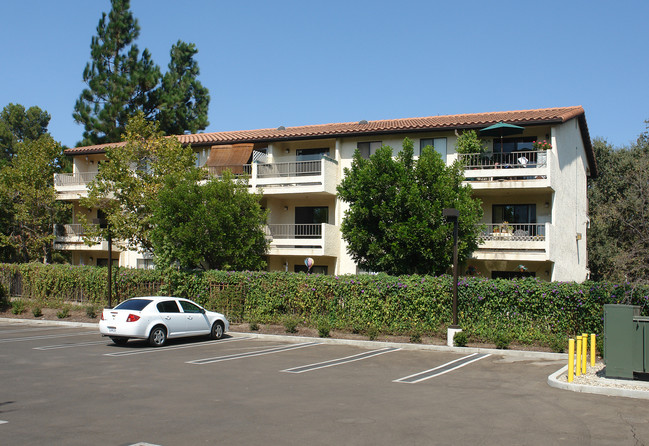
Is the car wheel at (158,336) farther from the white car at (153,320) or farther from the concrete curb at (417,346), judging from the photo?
the concrete curb at (417,346)

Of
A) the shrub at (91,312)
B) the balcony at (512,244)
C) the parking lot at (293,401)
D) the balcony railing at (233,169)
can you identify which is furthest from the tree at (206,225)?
the balcony at (512,244)

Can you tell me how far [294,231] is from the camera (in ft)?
96.7

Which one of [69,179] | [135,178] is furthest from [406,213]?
[69,179]

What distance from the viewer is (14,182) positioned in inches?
1369

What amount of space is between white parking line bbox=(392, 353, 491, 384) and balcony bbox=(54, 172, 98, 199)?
83.9ft

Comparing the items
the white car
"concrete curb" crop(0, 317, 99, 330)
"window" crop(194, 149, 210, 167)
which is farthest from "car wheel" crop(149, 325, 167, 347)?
"window" crop(194, 149, 210, 167)

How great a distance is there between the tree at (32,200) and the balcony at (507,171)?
23.8 metres

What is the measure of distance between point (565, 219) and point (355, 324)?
12368 mm

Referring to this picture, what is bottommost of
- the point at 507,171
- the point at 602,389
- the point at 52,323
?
the point at 52,323

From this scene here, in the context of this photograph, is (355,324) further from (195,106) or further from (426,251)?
(195,106)

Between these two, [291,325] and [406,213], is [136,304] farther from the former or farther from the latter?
[406,213]

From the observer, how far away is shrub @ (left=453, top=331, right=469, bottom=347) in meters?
17.8

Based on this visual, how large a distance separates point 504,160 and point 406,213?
7.21 m

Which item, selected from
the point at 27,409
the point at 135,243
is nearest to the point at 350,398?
the point at 27,409
